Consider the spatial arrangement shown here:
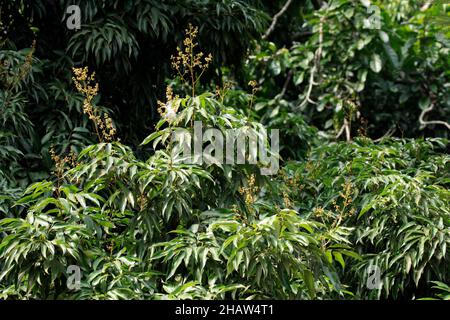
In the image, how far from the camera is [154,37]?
13.8 ft

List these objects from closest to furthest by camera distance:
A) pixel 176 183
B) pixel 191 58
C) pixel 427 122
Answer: pixel 176 183
pixel 191 58
pixel 427 122

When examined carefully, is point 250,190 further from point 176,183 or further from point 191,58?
point 191,58

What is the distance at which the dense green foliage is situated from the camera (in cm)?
294

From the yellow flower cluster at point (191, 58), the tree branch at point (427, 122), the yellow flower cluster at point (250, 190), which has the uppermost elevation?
the yellow flower cluster at point (191, 58)

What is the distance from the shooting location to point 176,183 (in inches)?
122

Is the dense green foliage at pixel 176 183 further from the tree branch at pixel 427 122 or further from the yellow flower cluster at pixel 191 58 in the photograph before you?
the tree branch at pixel 427 122

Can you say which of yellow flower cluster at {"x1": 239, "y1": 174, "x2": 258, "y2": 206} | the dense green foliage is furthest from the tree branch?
yellow flower cluster at {"x1": 239, "y1": 174, "x2": 258, "y2": 206}

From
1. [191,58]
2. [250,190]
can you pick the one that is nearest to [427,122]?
[191,58]

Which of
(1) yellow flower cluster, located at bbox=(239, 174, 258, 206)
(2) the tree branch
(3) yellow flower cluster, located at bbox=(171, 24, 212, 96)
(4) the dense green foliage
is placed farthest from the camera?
(2) the tree branch

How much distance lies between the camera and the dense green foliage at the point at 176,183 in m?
2.94

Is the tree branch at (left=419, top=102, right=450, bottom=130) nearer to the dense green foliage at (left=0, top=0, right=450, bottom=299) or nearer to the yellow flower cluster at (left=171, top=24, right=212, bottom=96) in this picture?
the dense green foliage at (left=0, top=0, right=450, bottom=299)

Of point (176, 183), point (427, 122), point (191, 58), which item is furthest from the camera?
point (427, 122)

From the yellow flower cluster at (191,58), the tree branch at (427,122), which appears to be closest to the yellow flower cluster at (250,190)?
the yellow flower cluster at (191,58)

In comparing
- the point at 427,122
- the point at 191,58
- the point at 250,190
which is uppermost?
the point at 191,58
